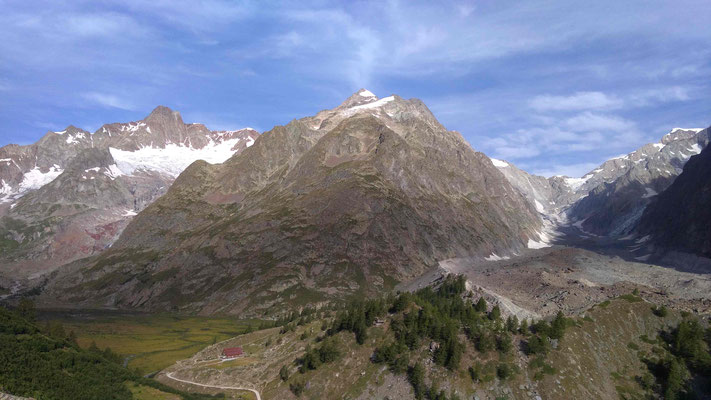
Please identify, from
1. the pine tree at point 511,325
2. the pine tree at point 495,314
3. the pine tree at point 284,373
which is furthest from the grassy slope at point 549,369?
the pine tree at point 495,314

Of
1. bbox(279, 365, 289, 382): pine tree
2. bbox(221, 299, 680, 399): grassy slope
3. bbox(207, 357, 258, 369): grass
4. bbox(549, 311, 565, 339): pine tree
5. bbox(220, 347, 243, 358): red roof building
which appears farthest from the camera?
bbox(220, 347, 243, 358): red roof building

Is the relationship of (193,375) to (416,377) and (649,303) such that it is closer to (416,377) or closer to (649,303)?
(416,377)

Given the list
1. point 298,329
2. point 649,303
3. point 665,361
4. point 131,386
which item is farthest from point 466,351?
point 131,386

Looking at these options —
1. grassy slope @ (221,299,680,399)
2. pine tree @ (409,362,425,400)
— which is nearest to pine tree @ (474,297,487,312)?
grassy slope @ (221,299,680,399)

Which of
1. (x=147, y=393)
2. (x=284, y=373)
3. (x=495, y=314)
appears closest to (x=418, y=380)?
(x=495, y=314)

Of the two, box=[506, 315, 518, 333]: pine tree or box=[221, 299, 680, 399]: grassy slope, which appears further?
box=[506, 315, 518, 333]: pine tree

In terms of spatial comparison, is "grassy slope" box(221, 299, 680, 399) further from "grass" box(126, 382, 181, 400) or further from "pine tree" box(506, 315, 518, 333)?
"grass" box(126, 382, 181, 400)

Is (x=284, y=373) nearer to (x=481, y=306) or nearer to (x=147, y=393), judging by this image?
(x=147, y=393)

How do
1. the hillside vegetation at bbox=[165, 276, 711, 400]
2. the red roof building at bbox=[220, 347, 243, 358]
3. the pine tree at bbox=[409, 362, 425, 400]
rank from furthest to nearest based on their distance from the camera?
the red roof building at bbox=[220, 347, 243, 358] < the pine tree at bbox=[409, 362, 425, 400] < the hillside vegetation at bbox=[165, 276, 711, 400]

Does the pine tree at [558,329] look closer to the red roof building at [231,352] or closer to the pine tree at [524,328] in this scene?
the pine tree at [524,328]
